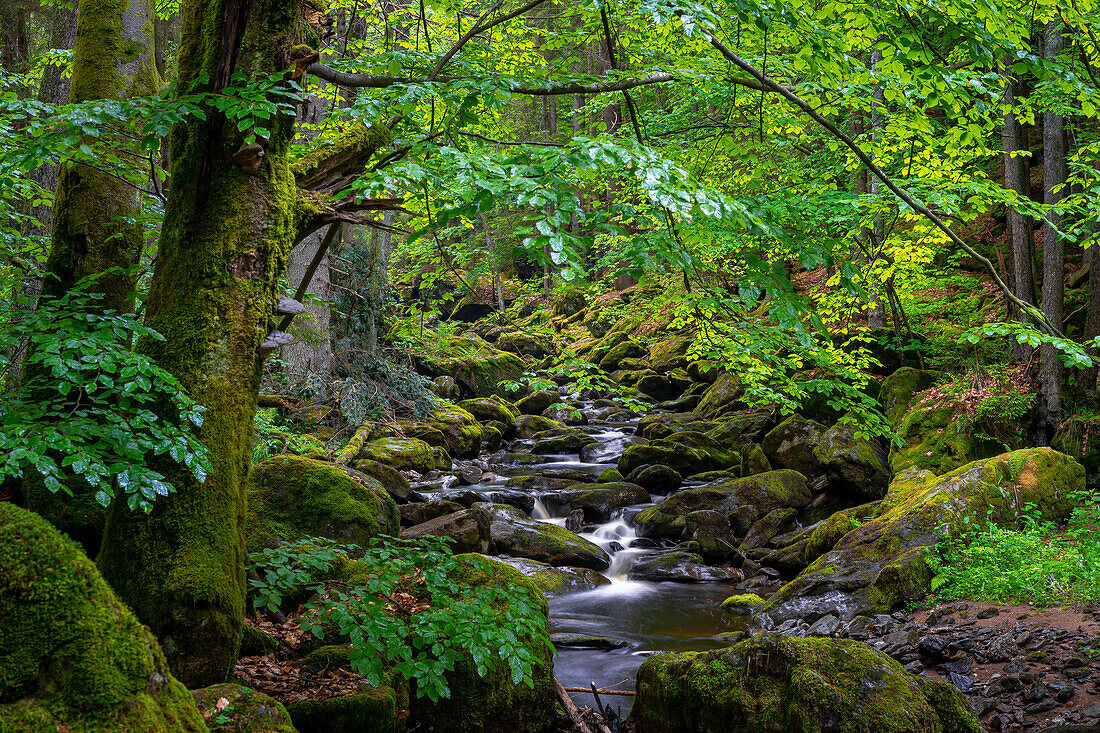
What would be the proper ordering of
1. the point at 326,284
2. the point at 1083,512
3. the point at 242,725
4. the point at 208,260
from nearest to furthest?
the point at 242,725
the point at 208,260
the point at 1083,512
the point at 326,284

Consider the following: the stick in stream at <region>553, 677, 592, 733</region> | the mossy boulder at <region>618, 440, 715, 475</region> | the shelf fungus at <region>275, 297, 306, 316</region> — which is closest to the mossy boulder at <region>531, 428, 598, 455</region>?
the mossy boulder at <region>618, 440, 715, 475</region>

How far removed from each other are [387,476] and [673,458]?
5808 millimetres

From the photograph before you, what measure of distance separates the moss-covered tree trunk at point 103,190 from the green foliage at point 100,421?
155cm

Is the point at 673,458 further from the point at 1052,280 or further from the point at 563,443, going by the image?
the point at 1052,280

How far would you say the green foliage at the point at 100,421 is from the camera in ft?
7.73

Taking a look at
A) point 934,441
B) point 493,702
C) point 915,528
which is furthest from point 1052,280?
point 493,702

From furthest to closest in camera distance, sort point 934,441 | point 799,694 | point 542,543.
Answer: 1. point 934,441
2. point 542,543
3. point 799,694

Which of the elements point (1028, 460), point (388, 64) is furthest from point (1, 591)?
point (1028, 460)

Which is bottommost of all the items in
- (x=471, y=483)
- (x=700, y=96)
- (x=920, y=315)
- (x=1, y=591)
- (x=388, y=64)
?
(x=471, y=483)

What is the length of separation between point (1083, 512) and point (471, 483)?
9517mm

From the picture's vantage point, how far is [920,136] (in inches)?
170

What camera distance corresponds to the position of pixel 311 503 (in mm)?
5809

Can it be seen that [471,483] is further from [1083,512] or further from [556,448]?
[1083,512]

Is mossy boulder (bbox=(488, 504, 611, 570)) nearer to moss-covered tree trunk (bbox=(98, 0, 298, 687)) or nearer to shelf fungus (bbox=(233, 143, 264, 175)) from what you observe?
moss-covered tree trunk (bbox=(98, 0, 298, 687))
